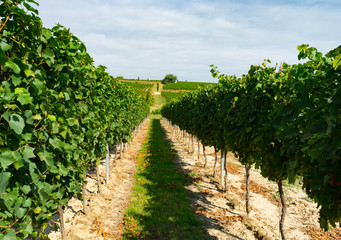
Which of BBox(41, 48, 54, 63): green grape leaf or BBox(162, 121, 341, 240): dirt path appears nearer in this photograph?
BBox(41, 48, 54, 63): green grape leaf

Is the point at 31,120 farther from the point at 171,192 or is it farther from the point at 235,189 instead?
the point at 235,189

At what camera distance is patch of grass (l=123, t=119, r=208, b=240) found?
569cm

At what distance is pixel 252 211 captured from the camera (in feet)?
23.3

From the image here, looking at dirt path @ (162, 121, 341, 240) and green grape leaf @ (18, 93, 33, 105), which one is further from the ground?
green grape leaf @ (18, 93, 33, 105)

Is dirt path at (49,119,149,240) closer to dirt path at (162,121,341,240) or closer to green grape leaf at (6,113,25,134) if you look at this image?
dirt path at (162,121,341,240)

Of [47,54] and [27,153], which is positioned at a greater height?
[47,54]

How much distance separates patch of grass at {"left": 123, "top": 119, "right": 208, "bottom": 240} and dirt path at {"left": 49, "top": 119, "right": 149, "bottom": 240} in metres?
0.33

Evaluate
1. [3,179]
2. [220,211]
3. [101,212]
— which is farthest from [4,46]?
[220,211]

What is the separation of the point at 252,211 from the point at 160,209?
3.15 metres

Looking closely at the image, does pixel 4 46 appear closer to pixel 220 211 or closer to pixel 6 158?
pixel 6 158

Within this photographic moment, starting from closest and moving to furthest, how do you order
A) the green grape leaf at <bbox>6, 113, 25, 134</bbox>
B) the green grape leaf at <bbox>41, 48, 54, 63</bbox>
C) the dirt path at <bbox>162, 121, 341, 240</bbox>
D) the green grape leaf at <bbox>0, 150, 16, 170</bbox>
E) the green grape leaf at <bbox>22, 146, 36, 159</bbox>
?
the green grape leaf at <bbox>0, 150, 16, 170</bbox>, the green grape leaf at <bbox>6, 113, 25, 134</bbox>, the green grape leaf at <bbox>22, 146, 36, 159</bbox>, the green grape leaf at <bbox>41, 48, 54, 63</bbox>, the dirt path at <bbox>162, 121, 341, 240</bbox>

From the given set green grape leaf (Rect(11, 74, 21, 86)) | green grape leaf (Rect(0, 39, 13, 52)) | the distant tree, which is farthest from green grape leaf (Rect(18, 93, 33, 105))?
the distant tree

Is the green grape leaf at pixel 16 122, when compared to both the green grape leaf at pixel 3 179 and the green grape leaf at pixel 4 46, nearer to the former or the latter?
the green grape leaf at pixel 3 179

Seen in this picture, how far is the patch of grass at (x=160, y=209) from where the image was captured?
569 centimetres
